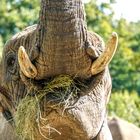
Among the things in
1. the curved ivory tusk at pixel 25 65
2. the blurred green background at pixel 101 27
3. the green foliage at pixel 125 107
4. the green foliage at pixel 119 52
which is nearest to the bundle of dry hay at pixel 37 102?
the curved ivory tusk at pixel 25 65

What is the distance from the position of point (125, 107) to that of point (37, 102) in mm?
11545

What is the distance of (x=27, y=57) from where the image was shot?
3951mm

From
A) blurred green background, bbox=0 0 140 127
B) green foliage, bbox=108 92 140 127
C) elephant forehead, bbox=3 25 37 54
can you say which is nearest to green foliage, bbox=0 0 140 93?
blurred green background, bbox=0 0 140 127

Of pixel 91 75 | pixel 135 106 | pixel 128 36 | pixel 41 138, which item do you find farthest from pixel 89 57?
pixel 128 36

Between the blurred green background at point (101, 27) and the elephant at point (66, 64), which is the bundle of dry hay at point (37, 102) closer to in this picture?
the elephant at point (66, 64)

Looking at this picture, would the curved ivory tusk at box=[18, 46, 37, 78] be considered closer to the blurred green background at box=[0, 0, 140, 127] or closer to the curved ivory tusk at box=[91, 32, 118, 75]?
the curved ivory tusk at box=[91, 32, 118, 75]

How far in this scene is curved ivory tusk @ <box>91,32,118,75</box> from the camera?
13.0 ft

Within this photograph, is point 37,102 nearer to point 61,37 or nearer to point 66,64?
point 66,64

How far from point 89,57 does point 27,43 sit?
0.61 meters

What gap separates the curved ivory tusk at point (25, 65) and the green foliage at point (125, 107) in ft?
33.2

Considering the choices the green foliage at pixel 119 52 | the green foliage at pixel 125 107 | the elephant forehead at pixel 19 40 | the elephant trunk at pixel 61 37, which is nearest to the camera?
the elephant trunk at pixel 61 37

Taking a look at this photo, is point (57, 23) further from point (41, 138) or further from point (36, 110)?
point (41, 138)

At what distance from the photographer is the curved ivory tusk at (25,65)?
3.92 meters

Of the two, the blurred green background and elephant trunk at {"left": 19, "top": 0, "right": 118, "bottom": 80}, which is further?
the blurred green background
